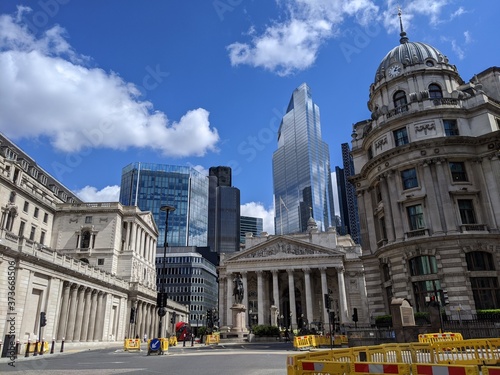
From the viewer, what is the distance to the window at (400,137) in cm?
3734

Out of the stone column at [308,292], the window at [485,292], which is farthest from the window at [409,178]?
the stone column at [308,292]

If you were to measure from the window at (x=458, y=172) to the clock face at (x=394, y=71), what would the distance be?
12.3 m

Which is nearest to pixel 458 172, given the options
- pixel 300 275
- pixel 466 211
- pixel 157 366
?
pixel 466 211

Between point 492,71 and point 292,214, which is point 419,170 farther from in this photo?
point 292,214

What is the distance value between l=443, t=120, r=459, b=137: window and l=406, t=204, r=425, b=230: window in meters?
7.69

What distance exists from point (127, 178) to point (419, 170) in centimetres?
12852

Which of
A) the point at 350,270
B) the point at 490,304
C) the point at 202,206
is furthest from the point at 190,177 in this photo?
the point at 490,304

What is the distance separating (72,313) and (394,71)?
4413 cm

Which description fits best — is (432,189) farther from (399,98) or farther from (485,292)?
(399,98)

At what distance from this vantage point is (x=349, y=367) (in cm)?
648

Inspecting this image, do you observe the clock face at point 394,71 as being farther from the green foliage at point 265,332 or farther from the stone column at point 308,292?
the stone column at point 308,292

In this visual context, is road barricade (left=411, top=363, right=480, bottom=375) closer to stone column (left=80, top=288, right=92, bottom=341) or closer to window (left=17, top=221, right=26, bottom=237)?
stone column (left=80, top=288, right=92, bottom=341)

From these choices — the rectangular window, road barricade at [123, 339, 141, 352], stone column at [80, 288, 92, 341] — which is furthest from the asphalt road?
the rectangular window

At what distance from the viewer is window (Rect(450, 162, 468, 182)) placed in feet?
114
